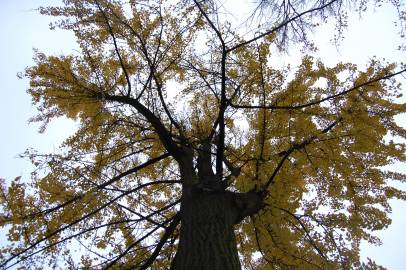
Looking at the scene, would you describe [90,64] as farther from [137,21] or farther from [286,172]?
[286,172]

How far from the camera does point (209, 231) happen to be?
3102 millimetres

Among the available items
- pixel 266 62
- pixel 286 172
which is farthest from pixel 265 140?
pixel 266 62

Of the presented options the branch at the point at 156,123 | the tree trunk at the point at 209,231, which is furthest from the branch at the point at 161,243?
the branch at the point at 156,123

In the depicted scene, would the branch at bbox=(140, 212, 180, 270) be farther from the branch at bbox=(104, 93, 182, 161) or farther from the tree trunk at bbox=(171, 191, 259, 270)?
the branch at bbox=(104, 93, 182, 161)

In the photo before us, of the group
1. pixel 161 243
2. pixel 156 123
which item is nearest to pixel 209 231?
pixel 161 243

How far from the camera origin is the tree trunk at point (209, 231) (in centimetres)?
282

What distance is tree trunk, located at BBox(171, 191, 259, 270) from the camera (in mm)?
2822

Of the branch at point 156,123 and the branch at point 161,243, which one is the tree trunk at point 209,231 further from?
the branch at point 156,123

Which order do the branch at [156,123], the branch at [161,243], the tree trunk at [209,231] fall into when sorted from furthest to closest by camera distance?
the branch at [156,123] → the branch at [161,243] → the tree trunk at [209,231]

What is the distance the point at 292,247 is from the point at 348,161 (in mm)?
1217

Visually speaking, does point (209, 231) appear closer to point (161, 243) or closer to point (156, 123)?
point (161, 243)

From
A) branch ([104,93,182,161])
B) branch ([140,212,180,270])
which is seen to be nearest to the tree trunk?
branch ([140,212,180,270])

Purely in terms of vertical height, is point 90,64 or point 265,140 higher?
point 90,64

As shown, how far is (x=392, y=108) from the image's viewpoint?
4.16 metres
